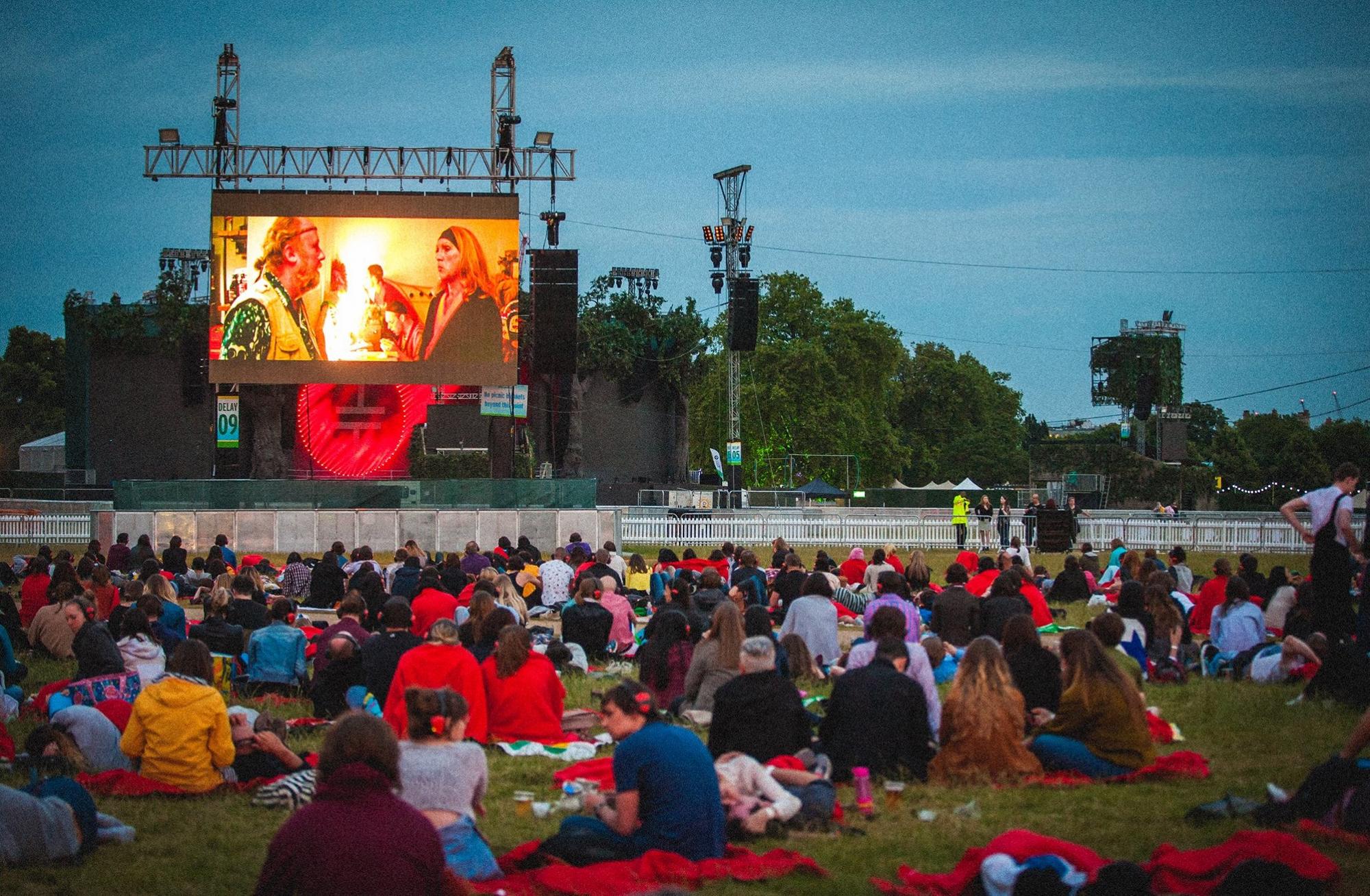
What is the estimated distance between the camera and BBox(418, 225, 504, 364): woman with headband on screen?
36625mm

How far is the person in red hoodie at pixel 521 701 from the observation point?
32.1 feet

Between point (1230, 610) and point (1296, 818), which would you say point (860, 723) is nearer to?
point (1296, 818)

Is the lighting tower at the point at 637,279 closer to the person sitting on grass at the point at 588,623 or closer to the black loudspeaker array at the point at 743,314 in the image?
the black loudspeaker array at the point at 743,314

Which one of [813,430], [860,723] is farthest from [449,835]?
[813,430]

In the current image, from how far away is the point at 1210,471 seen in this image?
69.3 m

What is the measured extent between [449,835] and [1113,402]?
66708mm

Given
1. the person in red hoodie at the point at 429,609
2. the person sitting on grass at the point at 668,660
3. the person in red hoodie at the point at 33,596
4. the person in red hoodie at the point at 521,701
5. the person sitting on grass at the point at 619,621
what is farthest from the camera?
the person in red hoodie at the point at 33,596

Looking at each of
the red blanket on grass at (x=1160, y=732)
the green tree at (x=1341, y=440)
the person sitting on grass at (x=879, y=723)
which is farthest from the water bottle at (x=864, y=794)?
the green tree at (x=1341, y=440)

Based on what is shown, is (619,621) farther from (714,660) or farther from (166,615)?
(714,660)

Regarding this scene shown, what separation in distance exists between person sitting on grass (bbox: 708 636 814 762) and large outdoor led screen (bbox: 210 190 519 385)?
29541 mm

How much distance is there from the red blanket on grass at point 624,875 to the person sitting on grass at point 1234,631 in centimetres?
725

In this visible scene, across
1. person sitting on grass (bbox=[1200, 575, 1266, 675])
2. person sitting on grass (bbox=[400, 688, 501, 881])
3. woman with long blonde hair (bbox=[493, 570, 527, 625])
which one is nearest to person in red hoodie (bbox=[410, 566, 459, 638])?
woman with long blonde hair (bbox=[493, 570, 527, 625])

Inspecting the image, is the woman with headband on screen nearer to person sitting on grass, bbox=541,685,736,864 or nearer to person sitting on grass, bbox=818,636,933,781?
person sitting on grass, bbox=818,636,933,781

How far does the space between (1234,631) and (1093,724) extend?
16.0ft
